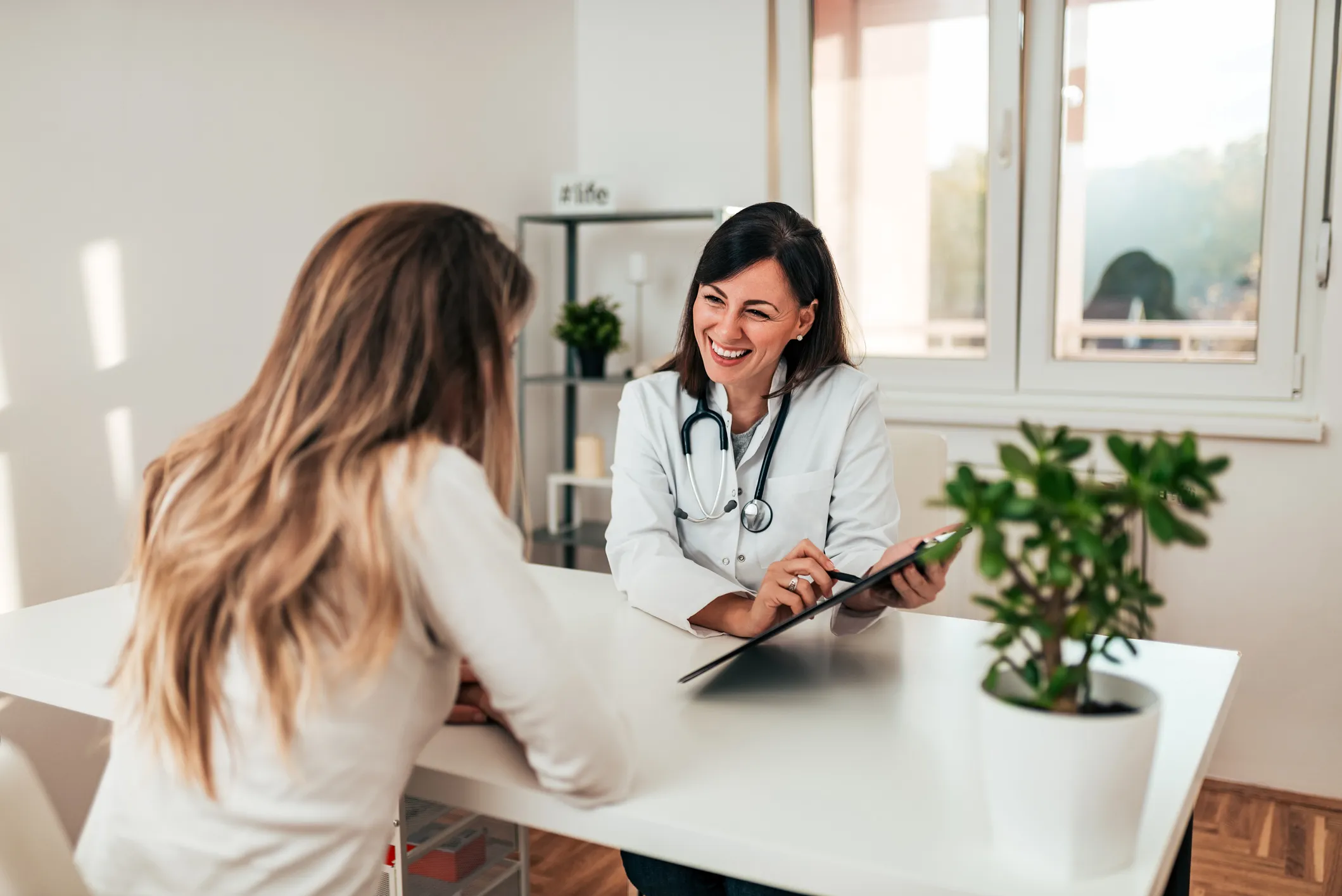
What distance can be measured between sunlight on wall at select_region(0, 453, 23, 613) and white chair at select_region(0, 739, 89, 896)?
135 cm

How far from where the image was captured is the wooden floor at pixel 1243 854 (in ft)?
7.69

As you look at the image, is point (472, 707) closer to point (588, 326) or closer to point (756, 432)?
point (756, 432)

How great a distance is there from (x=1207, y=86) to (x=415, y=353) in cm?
272

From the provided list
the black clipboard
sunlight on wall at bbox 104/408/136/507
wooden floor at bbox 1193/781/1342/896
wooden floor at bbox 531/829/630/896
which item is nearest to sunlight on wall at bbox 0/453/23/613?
sunlight on wall at bbox 104/408/136/507

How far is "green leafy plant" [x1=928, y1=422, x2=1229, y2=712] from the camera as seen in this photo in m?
0.76

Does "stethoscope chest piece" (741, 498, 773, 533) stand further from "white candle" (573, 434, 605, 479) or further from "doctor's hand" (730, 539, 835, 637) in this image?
"white candle" (573, 434, 605, 479)

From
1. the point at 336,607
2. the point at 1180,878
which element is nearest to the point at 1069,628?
the point at 336,607

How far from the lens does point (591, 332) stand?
3408 mm

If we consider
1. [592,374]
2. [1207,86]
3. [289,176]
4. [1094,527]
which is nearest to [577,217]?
[592,374]

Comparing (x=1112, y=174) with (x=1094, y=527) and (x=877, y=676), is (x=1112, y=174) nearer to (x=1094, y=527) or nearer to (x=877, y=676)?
(x=877, y=676)

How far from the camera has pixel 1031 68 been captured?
3.11 meters

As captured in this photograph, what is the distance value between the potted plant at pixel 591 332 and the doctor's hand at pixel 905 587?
6.66 ft

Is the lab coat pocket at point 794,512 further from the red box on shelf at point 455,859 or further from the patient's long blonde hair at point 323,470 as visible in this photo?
the patient's long blonde hair at point 323,470

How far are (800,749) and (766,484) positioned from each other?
763 millimetres
